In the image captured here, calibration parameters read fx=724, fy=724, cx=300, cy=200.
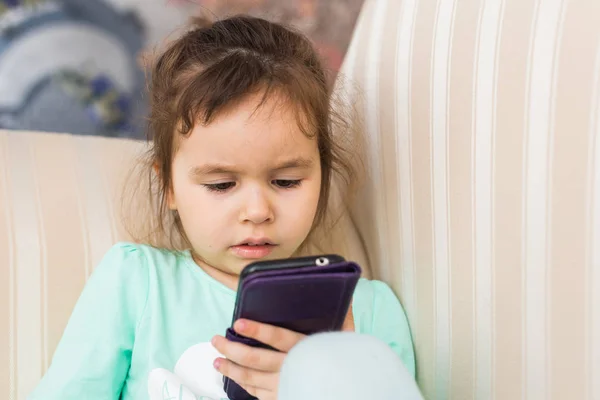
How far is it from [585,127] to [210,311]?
48cm

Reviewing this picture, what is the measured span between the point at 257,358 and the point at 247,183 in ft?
0.71

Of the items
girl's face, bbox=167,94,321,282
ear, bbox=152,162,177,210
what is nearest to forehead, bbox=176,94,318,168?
girl's face, bbox=167,94,321,282

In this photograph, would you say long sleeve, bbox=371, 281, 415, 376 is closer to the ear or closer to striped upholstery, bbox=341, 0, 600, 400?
striped upholstery, bbox=341, 0, 600, 400

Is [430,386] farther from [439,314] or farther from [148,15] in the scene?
[148,15]

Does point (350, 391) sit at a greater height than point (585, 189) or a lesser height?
lesser

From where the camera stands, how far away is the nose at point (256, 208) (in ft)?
2.65

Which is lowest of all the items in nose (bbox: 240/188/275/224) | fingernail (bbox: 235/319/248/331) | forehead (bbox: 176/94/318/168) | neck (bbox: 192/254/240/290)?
fingernail (bbox: 235/319/248/331)

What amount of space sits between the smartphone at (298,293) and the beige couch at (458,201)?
7.5 inches

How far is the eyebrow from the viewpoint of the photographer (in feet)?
2.67

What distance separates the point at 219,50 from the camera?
0.89 meters

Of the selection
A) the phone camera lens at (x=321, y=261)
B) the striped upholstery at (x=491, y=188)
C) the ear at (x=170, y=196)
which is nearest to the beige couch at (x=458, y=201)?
the striped upholstery at (x=491, y=188)

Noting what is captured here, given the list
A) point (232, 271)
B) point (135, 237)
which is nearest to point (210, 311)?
point (232, 271)

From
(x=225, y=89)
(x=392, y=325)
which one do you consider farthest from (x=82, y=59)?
(x=392, y=325)

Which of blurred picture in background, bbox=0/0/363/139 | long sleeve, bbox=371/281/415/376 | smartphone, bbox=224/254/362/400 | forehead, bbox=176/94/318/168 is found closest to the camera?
smartphone, bbox=224/254/362/400
